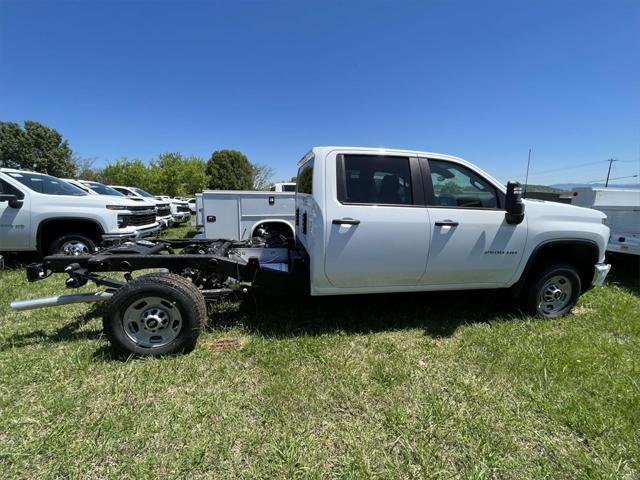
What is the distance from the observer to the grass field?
1940mm

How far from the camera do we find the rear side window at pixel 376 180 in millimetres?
3234

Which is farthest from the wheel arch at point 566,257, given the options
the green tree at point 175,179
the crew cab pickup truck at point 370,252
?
the green tree at point 175,179

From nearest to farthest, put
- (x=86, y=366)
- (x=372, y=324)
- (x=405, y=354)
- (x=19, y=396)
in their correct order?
(x=19, y=396) < (x=86, y=366) < (x=405, y=354) < (x=372, y=324)

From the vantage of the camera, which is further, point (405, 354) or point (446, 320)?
point (446, 320)

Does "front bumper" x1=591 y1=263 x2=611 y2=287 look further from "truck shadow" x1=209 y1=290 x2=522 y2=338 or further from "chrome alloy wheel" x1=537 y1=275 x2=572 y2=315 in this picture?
"truck shadow" x1=209 y1=290 x2=522 y2=338

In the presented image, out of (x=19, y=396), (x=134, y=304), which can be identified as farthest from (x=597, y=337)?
(x=19, y=396)

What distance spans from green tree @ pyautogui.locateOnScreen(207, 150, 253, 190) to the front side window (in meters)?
34.7

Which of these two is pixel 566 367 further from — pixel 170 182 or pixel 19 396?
pixel 170 182

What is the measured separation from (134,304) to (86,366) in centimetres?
68

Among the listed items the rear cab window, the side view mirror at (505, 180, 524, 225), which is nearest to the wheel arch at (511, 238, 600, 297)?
the side view mirror at (505, 180, 524, 225)

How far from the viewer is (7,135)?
40.3 meters

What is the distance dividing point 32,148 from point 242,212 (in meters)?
51.6

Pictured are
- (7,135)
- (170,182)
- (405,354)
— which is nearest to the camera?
(405,354)

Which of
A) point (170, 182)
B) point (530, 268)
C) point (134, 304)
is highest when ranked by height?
point (170, 182)
